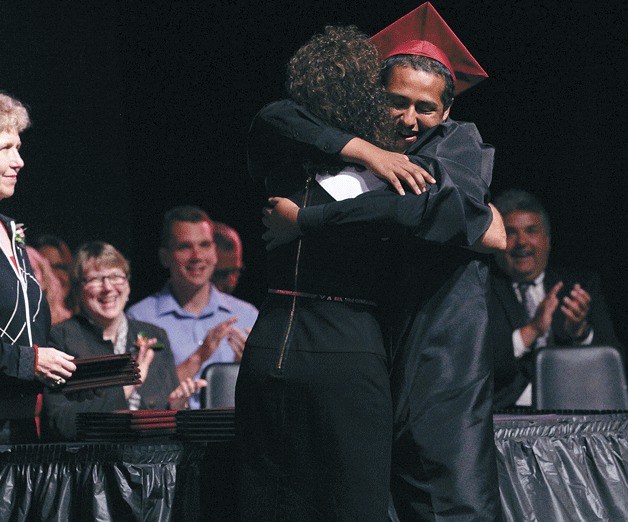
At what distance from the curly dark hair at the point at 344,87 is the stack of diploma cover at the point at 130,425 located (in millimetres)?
918

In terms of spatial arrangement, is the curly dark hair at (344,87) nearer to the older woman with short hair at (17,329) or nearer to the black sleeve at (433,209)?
the black sleeve at (433,209)

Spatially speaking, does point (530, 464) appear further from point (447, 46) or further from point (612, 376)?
point (612, 376)

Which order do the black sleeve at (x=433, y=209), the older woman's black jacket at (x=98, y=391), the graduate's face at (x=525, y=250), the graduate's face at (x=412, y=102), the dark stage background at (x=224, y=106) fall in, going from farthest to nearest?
the dark stage background at (x=224, y=106) < the graduate's face at (x=525, y=250) < the older woman's black jacket at (x=98, y=391) < the graduate's face at (x=412, y=102) < the black sleeve at (x=433, y=209)

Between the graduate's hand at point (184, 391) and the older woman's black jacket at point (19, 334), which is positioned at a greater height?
the older woman's black jacket at point (19, 334)

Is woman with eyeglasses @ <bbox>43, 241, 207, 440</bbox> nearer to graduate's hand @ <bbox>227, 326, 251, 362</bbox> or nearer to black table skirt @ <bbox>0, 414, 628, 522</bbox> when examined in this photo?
graduate's hand @ <bbox>227, 326, 251, 362</bbox>

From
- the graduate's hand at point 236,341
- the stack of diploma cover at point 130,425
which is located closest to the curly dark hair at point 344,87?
the stack of diploma cover at point 130,425

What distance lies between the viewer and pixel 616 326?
5770 millimetres

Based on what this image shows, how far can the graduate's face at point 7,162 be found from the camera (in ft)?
9.75

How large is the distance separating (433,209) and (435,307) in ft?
0.86

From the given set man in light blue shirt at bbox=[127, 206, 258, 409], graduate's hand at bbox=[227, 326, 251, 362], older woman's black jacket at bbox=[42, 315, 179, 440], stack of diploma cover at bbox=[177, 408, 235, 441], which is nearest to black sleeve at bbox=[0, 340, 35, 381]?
older woman's black jacket at bbox=[42, 315, 179, 440]

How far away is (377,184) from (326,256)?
0.66 ft

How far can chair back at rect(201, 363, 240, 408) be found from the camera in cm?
385

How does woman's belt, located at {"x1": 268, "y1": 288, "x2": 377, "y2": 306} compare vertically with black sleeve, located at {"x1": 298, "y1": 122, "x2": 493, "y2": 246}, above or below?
below

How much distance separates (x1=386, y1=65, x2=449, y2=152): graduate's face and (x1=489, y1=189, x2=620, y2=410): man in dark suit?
196cm
